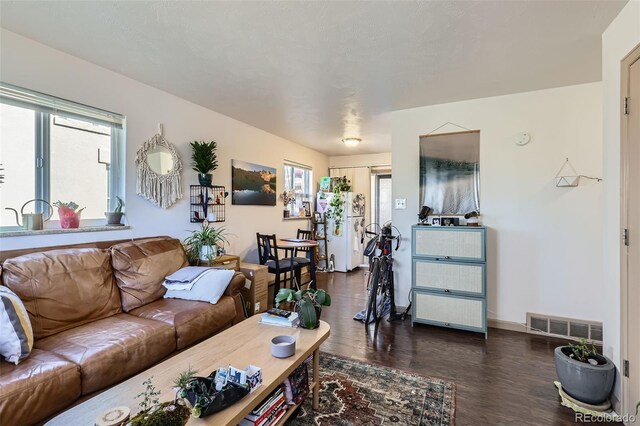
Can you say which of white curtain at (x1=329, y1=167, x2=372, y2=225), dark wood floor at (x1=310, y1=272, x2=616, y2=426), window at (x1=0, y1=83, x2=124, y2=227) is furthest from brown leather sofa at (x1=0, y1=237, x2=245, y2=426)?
white curtain at (x1=329, y1=167, x2=372, y2=225)

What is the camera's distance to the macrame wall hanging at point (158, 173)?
2883mm

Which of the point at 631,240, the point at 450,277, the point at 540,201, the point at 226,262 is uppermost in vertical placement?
the point at 540,201

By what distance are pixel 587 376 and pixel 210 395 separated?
6.95ft

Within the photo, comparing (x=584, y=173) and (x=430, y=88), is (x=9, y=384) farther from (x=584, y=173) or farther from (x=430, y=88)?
(x=584, y=173)

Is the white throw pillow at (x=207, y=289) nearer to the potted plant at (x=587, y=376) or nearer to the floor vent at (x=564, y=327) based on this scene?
the potted plant at (x=587, y=376)

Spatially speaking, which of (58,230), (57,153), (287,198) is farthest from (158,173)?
(287,198)

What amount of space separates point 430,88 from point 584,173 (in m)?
1.66

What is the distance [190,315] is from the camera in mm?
2236

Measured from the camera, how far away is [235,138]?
4.05 m

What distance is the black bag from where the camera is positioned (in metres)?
1.10

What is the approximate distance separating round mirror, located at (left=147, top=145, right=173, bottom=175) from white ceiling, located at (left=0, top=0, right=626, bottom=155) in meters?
0.62

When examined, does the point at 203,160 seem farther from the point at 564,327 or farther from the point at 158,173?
the point at 564,327

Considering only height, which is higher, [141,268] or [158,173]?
[158,173]

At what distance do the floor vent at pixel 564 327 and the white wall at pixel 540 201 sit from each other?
2.4 inches
